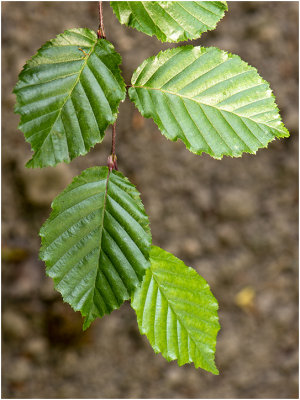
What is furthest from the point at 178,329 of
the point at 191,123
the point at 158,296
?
the point at 191,123

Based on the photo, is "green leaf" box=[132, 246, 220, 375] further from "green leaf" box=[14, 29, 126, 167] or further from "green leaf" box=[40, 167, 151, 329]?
"green leaf" box=[14, 29, 126, 167]

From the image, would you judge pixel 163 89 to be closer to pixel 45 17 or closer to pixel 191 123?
pixel 191 123

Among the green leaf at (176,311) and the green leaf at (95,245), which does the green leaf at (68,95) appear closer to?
the green leaf at (95,245)

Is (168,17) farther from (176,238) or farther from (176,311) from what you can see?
(176,238)

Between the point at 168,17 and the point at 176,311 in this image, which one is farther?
the point at 176,311

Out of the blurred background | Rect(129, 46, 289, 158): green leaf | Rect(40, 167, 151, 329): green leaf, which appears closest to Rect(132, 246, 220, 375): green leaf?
Rect(40, 167, 151, 329): green leaf

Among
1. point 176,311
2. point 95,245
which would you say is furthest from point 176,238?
point 95,245
